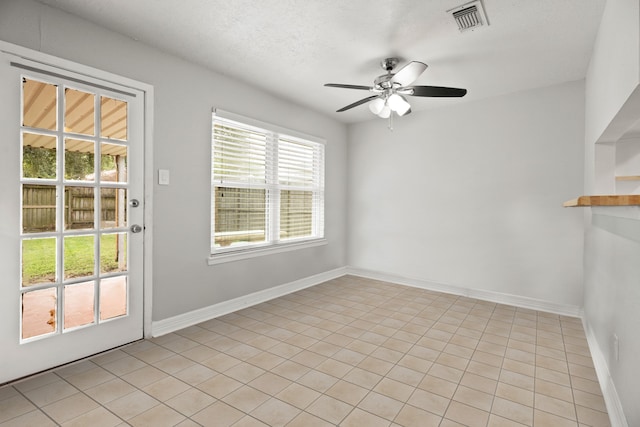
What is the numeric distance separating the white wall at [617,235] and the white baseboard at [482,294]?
0.80m

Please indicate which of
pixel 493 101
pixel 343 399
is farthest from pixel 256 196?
pixel 493 101

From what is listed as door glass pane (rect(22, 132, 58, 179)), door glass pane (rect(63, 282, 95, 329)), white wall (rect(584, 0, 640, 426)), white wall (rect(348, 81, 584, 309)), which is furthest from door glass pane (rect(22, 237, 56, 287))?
white wall (rect(348, 81, 584, 309))

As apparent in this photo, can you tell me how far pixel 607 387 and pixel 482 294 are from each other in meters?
2.11

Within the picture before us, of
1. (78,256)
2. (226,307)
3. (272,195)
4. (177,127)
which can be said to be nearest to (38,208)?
(78,256)

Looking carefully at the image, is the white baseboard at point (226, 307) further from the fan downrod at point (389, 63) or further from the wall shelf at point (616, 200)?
the wall shelf at point (616, 200)

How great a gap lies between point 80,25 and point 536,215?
4708mm

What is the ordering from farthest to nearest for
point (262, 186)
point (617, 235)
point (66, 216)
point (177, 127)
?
point (262, 186) → point (177, 127) → point (66, 216) → point (617, 235)

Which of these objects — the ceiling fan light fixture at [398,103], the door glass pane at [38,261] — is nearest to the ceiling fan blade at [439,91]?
the ceiling fan light fixture at [398,103]

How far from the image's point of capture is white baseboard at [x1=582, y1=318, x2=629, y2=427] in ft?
5.56

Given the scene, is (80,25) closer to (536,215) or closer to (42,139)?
(42,139)

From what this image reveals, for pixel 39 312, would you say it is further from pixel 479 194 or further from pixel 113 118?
pixel 479 194

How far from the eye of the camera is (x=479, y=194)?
408 cm

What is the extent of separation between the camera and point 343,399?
6.50 ft

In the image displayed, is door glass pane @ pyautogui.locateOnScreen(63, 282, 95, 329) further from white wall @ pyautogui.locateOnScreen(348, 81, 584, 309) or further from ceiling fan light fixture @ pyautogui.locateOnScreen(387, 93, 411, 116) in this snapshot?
white wall @ pyautogui.locateOnScreen(348, 81, 584, 309)
